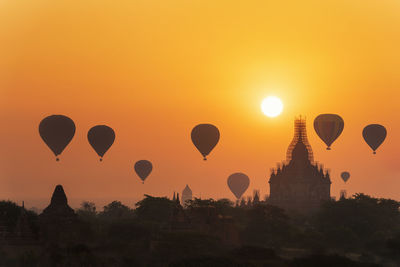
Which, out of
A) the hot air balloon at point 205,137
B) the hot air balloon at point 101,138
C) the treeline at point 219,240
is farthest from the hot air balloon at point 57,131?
the hot air balloon at point 205,137

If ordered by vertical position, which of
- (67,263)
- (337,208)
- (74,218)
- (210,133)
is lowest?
(67,263)

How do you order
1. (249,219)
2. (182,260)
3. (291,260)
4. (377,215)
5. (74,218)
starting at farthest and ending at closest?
(377,215), (249,219), (74,218), (291,260), (182,260)

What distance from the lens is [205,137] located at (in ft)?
644

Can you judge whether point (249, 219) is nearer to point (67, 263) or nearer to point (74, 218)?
point (74, 218)

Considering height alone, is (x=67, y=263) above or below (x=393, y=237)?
below

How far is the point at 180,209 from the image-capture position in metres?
136

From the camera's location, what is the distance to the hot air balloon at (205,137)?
195 metres

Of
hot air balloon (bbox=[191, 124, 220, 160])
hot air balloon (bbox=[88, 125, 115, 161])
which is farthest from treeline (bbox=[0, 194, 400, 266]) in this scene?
hot air balloon (bbox=[191, 124, 220, 160])

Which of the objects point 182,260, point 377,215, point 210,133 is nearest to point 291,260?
point 182,260

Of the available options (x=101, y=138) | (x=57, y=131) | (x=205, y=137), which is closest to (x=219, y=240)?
(x=57, y=131)

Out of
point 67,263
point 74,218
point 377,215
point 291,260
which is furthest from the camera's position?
point 377,215

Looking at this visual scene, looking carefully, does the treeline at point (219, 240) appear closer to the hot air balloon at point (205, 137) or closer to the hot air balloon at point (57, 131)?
the hot air balloon at point (57, 131)

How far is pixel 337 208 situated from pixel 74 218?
62.7 m

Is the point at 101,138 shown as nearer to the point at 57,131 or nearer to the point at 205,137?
the point at 205,137
